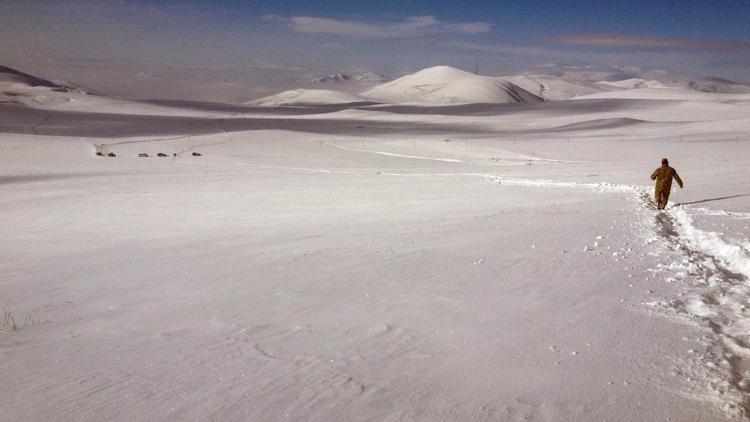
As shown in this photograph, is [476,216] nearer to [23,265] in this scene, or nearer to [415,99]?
[23,265]

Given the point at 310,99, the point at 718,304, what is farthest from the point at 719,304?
the point at 310,99

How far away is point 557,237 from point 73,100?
111797mm

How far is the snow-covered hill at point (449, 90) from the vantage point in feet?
470

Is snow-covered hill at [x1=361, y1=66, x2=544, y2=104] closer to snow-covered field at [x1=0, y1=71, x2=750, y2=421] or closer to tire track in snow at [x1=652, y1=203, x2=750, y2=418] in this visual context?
snow-covered field at [x1=0, y1=71, x2=750, y2=421]

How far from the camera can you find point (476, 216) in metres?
9.97

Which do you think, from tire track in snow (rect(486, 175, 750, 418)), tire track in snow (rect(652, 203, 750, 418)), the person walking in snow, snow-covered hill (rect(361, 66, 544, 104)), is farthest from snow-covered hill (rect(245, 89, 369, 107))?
tire track in snow (rect(652, 203, 750, 418))

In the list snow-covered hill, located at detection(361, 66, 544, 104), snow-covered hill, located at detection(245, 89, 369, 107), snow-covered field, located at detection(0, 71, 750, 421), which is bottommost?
snow-covered field, located at detection(0, 71, 750, 421)

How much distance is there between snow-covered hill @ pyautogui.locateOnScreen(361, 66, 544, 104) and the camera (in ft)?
470

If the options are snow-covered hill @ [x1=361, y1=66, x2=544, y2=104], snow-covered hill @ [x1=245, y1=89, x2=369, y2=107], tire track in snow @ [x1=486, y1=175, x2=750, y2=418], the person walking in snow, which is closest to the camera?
tire track in snow @ [x1=486, y1=175, x2=750, y2=418]

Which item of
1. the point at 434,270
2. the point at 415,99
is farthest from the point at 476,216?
the point at 415,99

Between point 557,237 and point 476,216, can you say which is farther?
point 476,216

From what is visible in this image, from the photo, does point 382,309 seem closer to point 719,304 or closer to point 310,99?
point 719,304

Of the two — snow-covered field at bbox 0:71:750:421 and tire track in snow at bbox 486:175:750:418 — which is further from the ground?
tire track in snow at bbox 486:175:750:418

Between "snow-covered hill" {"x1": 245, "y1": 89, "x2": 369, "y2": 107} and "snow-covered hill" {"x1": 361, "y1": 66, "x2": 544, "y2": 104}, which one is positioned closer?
"snow-covered hill" {"x1": 361, "y1": 66, "x2": 544, "y2": 104}
